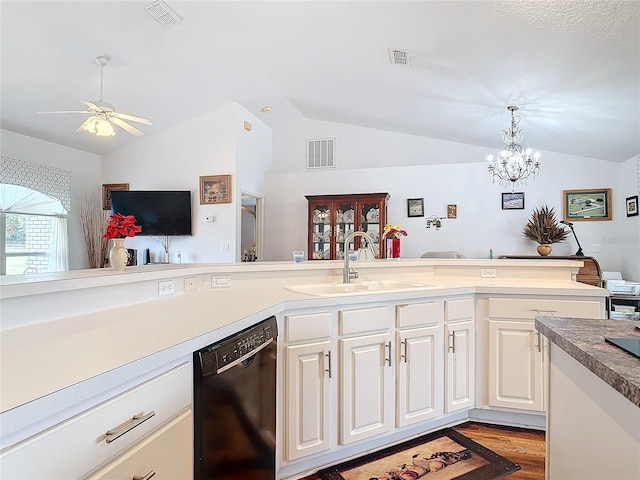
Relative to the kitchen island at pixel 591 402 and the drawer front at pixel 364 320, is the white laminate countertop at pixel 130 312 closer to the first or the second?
the drawer front at pixel 364 320

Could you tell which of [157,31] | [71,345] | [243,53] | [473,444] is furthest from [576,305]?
[157,31]

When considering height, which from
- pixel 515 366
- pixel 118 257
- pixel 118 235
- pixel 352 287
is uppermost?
pixel 118 235

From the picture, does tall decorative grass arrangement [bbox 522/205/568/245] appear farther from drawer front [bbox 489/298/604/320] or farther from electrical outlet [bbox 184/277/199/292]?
electrical outlet [bbox 184/277/199/292]

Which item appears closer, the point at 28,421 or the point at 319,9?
the point at 28,421

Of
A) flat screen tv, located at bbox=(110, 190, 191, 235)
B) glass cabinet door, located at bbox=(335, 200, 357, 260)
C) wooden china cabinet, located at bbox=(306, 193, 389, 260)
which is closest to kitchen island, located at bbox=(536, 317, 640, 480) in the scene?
wooden china cabinet, located at bbox=(306, 193, 389, 260)

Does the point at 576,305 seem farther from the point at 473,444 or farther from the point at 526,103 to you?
the point at 526,103

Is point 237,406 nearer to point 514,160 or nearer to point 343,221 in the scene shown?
point 514,160

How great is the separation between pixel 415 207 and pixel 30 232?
5147 mm

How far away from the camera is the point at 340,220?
519cm

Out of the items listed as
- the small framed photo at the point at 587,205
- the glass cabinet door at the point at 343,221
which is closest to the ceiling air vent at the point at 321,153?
the glass cabinet door at the point at 343,221

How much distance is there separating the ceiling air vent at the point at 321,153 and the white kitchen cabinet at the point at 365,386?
4.25m

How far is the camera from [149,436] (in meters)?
0.85

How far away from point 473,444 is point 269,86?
14.0 ft

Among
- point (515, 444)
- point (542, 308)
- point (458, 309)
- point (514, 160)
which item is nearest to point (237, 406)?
point (458, 309)
